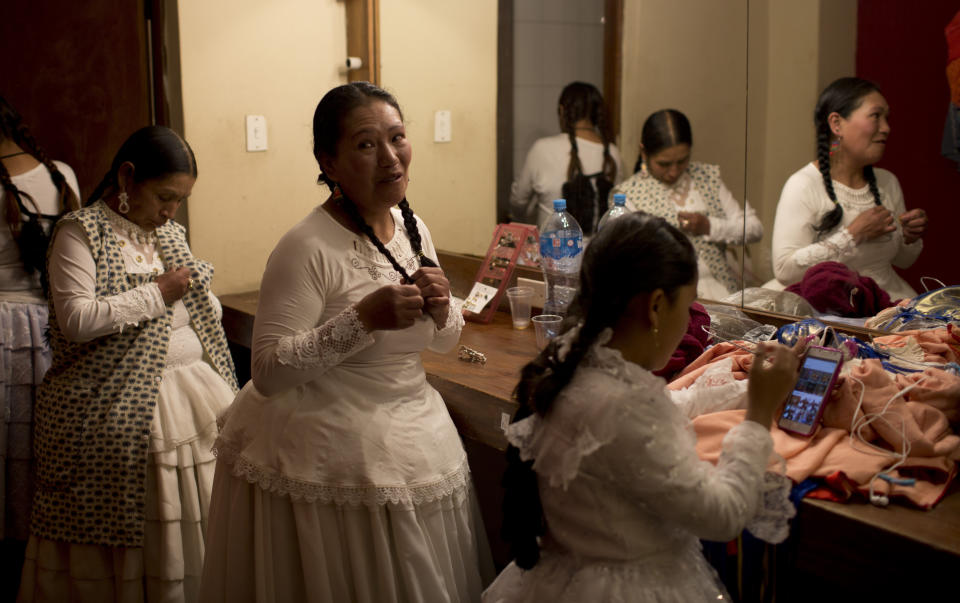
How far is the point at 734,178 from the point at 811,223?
33cm

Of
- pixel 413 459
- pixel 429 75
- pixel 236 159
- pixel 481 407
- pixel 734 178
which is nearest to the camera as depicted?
pixel 413 459

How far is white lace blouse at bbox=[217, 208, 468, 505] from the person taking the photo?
1.56 meters

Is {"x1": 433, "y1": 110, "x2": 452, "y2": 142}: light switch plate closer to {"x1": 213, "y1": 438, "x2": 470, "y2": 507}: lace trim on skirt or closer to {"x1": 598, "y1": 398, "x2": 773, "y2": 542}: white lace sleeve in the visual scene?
{"x1": 213, "y1": 438, "x2": 470, "y2": 507}: lace trim on skirt

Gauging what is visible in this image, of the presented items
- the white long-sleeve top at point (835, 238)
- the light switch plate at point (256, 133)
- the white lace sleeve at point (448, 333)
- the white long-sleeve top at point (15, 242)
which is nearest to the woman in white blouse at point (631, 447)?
the white lace sleeve at point (448, 333)

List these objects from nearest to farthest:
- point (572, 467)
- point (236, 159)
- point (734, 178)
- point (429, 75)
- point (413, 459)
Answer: point (572, 467), point (413, 459), point (734, 178), point (236, 159), point (429, 75)

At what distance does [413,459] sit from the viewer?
5.38 ft

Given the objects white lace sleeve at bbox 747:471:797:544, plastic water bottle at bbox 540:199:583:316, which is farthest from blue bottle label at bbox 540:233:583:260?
white lace sleeve at bbox 747:471:797:544

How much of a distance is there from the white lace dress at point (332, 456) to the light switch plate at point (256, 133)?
1.78 metres

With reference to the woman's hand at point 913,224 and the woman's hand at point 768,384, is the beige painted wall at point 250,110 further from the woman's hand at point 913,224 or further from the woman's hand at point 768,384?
the woman's hand at point 768,384

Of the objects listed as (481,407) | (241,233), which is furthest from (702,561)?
(241,233)

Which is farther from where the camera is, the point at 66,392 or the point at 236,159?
the point at 236,159

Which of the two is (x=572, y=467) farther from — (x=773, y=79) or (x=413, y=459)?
(x=773, y=79)

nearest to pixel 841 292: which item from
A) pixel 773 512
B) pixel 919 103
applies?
pixel 919 103

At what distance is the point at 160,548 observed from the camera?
2168mm
